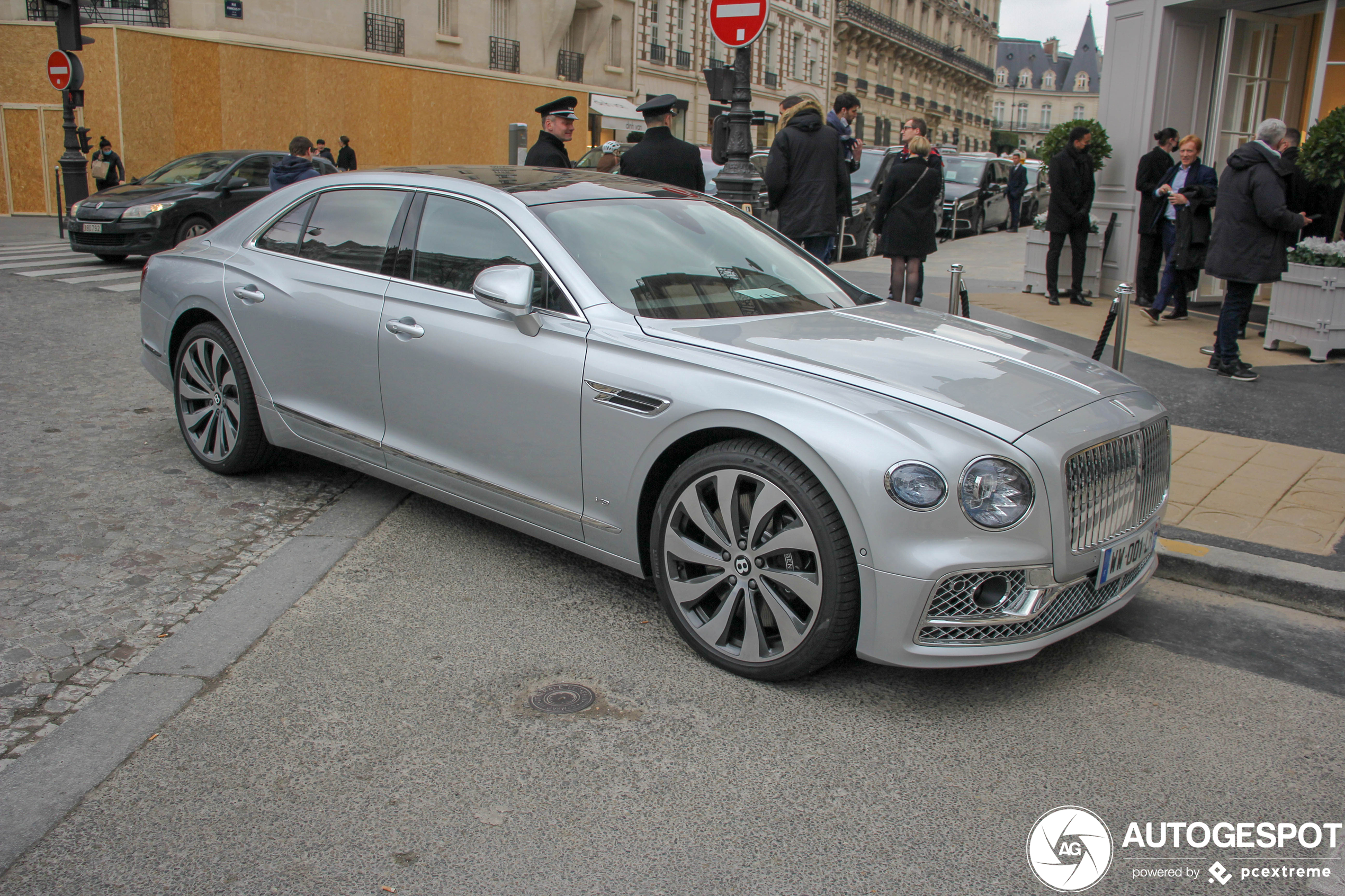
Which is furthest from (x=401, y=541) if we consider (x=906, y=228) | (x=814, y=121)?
(x=906, y=228)

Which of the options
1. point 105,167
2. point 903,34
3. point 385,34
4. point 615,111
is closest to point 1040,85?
point 903,34

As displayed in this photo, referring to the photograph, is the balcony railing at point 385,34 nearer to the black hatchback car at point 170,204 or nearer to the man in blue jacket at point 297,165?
the black hatchback car at point 170,204

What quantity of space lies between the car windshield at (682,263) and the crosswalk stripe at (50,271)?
11.5 metres

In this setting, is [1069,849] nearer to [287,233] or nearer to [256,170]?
[287,233]

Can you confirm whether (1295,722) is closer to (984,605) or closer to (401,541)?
(984,605)

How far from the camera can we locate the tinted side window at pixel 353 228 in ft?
15.1

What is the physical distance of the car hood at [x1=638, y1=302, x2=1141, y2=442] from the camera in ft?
10.6

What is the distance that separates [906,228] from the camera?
31.7 ft

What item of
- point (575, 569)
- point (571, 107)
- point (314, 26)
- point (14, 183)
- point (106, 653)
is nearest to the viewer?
point (106, 653)

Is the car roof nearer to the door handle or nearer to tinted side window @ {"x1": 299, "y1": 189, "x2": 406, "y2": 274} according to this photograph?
tinted side window @ {"x1": 299, "y1": 189, "x2": 406, "y2": 274}

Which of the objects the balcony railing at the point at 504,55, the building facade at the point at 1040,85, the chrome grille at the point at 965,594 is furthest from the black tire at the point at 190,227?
the building facade at the point at 1040,85

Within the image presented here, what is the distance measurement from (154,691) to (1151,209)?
33.1 ft

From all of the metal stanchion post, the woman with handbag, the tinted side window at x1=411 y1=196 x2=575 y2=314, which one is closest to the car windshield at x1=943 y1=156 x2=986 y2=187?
the metal stanchion post

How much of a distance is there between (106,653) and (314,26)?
28355mm
